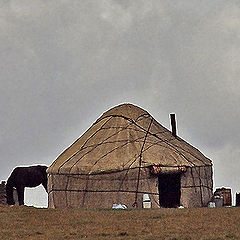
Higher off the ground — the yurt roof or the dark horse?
the yurt roof

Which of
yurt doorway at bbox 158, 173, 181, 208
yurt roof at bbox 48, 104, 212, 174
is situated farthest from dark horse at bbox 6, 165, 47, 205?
yurt doorway at bbox 158, 173, 181, 208

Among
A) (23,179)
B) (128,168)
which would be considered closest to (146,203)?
(128,168)

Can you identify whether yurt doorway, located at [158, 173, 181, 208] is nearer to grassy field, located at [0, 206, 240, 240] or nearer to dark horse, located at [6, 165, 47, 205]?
dark horse, located at [6, 165, 47, 205]

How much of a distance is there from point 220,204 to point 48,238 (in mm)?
14005

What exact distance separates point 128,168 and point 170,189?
347 cm

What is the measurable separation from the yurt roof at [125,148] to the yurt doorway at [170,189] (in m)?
0.88

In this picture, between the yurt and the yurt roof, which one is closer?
the yurt

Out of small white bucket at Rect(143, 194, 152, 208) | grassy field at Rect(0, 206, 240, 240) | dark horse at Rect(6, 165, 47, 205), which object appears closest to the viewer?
grassy field at Rect(0, 206, 240, 240)

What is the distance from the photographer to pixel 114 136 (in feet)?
100

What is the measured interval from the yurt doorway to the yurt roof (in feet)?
2.87

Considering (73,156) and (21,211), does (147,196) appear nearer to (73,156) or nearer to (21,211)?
(73,156)

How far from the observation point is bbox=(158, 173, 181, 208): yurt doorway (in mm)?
29797

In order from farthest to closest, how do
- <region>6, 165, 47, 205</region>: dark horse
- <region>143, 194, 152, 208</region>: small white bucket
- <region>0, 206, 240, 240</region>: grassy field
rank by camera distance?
<region>6, 165, 47, 205</region>: dark horse
<region>143, 194, 152, 208</region>: small white bucket
<region>0, 206, 240, 240</region>: grassy field

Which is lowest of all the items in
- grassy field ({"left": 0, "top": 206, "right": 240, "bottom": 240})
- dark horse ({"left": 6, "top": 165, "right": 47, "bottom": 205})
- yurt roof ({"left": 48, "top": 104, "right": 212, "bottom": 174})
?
grassy field ({"left": 0, "top": 206, "right": 240, "bottom": 240})
